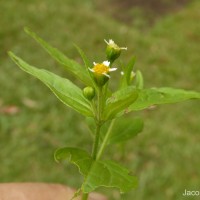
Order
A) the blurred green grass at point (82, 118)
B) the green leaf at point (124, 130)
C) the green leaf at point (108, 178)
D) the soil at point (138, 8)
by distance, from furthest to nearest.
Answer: the soil at point (138, 8)
the blurred green grass at point (82, 118)
the green leaf at point (124, 130)
the green leaf at point (108, 178)

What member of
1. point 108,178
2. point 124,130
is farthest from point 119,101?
point 124,130

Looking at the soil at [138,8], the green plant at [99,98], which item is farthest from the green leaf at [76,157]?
the soil at [138,8]

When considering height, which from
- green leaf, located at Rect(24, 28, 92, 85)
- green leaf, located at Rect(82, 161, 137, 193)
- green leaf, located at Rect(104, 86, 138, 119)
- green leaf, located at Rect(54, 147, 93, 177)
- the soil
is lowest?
green leaf, located at Rect(82, 161, 137, 193)

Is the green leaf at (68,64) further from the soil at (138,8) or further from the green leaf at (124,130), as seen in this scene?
the soil at (138,8)

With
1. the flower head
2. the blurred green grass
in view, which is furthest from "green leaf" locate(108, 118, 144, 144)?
the blurred green grass

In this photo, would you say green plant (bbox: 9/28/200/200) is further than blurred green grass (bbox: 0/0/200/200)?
No

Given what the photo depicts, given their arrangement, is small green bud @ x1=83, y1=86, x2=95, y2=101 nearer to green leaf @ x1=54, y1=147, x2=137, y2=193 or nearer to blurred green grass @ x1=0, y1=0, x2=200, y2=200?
green leaf @ x1=54, y1=147, x2=137, y2=193
